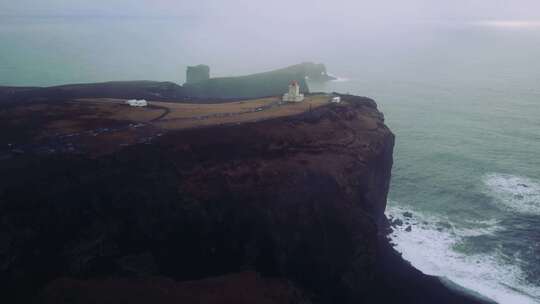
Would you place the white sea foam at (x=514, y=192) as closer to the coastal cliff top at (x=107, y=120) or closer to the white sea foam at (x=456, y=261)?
the white sea foam at (x=456, y=261)

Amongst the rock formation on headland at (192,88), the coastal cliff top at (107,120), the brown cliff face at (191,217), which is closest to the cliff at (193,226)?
the brown cliff face at (191,217)

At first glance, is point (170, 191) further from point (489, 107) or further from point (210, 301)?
point (489, 107)

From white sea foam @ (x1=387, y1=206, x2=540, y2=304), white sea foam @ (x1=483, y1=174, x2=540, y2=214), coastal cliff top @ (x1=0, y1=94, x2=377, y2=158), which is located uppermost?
coastal cliff top @ (x1=0, y1=94, x2=377, y2=158)

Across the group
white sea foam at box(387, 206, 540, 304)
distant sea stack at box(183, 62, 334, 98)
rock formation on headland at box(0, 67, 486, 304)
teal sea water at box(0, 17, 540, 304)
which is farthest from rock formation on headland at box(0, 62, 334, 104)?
white sea foam at box(387, 206, 540, 304)

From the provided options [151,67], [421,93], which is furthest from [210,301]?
[151,67]

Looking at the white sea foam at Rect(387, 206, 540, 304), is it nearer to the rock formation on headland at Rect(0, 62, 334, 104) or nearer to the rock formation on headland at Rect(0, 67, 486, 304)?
the rock formation on headland at Rect(0, 67, 486, 304)

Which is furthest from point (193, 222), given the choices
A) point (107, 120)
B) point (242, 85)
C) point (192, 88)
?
point (242, 85)

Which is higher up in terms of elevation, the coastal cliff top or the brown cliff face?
the coastal cliff top
